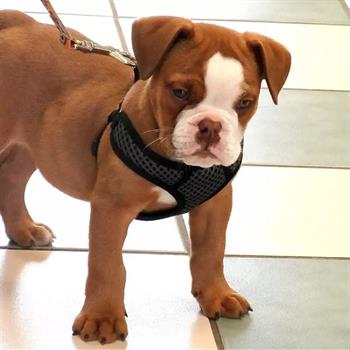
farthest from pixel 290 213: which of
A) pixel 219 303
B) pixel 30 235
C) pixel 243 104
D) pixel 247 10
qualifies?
pixel 247 10

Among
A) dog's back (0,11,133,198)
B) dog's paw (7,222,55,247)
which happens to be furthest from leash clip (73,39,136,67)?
dog's paw (7,222,55,247)

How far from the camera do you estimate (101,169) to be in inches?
57.0

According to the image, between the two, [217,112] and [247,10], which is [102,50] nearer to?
[217,112]

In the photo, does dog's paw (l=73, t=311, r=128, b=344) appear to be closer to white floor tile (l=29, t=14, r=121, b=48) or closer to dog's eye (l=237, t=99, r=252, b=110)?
dog's eye (l=237, t=99, r=252, b=110)

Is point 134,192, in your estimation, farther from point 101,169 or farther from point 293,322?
point 293,322

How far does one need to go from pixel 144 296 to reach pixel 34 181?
0.46 meters

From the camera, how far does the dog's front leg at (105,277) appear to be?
1440 millimetres

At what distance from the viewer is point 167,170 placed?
141 centimetres

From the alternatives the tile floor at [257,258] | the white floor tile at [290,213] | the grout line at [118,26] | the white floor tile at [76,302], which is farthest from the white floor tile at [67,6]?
the white floor tile at [76,302]

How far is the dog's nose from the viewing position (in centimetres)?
130

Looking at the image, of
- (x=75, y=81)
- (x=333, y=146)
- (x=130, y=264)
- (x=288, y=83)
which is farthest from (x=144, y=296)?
(x=288, y=83)

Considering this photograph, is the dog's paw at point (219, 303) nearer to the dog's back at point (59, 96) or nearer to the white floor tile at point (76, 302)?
the white floor tile at point (76, 302)

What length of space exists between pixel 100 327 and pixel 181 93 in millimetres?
390

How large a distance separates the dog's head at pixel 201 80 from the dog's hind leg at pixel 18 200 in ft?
1.25
